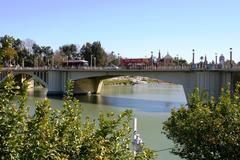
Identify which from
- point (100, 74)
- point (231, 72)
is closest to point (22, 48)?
point (100, 74)

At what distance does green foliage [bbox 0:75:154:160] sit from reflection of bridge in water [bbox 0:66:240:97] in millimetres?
36945

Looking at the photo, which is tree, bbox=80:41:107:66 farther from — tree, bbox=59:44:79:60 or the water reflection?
the water reflection

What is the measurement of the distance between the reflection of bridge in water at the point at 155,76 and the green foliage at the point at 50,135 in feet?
121

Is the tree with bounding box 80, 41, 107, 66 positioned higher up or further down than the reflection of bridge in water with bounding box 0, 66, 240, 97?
higher up

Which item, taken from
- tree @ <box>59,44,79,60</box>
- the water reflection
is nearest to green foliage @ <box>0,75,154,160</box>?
the water reflection

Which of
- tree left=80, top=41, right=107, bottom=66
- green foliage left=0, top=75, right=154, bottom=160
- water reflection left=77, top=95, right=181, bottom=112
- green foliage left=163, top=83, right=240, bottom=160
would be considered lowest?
water reflection left=77, top=95, right=181, bottom=112

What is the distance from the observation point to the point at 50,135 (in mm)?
6309

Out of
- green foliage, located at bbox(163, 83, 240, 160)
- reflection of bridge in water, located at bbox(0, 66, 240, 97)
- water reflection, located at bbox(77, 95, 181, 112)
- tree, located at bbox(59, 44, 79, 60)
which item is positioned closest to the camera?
green foliage, located at bbox(163, 83, 240, 160)

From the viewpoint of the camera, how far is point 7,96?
20.6 ft

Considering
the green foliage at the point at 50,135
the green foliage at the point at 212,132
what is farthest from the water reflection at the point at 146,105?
the green foliage at the point at 50,135

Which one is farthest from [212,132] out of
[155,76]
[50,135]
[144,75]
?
[144,75]

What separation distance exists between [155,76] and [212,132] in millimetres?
47288

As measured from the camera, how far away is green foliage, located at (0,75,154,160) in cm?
581

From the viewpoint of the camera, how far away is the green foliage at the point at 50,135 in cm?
581
